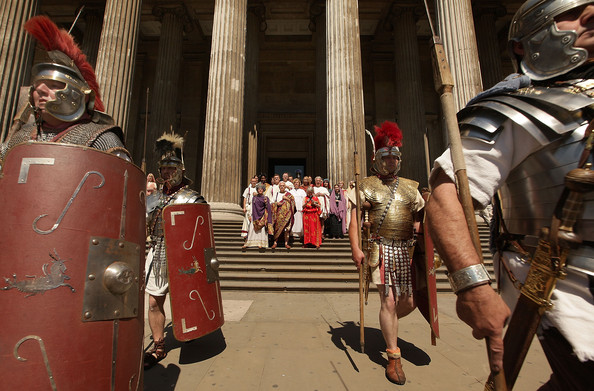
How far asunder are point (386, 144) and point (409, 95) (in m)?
12.7

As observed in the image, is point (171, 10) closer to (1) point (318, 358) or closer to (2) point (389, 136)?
(2) point (389, 136)

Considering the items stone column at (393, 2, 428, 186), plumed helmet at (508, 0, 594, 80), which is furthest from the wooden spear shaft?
stone column at (393, 2, 428, 186)

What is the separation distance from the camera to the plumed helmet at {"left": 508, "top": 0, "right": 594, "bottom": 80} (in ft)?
3.40

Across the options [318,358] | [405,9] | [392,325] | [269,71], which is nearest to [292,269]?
[318,358]

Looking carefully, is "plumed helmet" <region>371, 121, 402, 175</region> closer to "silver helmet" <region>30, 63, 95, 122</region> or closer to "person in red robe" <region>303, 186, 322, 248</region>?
"silver helmet" <region>30, 63, 95, 122</region>

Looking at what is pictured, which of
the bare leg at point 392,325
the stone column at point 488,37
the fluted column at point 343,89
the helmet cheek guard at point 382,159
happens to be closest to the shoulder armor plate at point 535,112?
the helmet cheek guard at point 382,159

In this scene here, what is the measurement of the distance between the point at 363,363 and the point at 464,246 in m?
1.88

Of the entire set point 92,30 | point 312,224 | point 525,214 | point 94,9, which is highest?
point 94,9

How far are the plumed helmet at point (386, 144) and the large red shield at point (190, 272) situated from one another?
65.6 inches

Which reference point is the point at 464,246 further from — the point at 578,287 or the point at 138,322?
the point at 138,322

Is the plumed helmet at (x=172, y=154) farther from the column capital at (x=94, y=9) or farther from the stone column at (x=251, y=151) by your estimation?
the column capital at (x=94, y=9)

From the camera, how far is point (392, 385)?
209 cm

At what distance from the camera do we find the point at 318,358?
2508 mm

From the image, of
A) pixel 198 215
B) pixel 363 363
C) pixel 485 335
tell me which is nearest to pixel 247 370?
pixel 363 363
